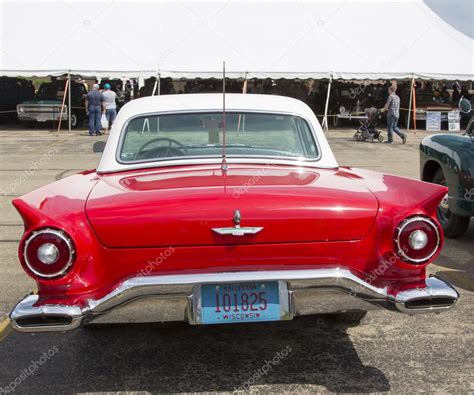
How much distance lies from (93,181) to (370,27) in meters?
18.7

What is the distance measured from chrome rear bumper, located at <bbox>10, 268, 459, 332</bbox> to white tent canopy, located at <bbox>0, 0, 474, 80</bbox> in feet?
53.3

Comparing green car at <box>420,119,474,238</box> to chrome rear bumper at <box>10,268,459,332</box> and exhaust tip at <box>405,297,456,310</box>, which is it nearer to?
exhaust tip at <box>405,297,456,310</box>

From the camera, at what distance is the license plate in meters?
2.88

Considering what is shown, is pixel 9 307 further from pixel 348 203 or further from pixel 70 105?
pixel 70 105

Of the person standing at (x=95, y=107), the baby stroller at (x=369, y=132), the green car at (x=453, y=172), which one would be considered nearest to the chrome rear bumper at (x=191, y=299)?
the green car at (x=453, y=172)

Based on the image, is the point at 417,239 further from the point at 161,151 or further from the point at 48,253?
the point at 161,151

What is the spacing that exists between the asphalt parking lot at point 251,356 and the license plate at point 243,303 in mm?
538

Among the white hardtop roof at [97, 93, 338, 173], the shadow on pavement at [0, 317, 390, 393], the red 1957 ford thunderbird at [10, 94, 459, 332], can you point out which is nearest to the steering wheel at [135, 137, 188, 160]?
the white hardtop roof at [97, 93, 338, 173]

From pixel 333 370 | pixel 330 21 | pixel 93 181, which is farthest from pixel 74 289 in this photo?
pixel 330 21

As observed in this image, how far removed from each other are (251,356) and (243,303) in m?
0.82

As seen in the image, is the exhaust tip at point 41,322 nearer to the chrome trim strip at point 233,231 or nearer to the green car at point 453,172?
the chrome trim strip at point 233,231

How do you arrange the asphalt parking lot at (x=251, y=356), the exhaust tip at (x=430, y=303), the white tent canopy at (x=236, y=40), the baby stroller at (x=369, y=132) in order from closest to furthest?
the exhaust tip at (x=430, y=303) < the asphalt parking lot at (x=251, y=356) < the baby stroller at (x=369, y=132) < the white tent canopy at (x=236, y=40)

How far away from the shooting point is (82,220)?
113 inches

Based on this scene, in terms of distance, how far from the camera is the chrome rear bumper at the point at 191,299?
2807mm
